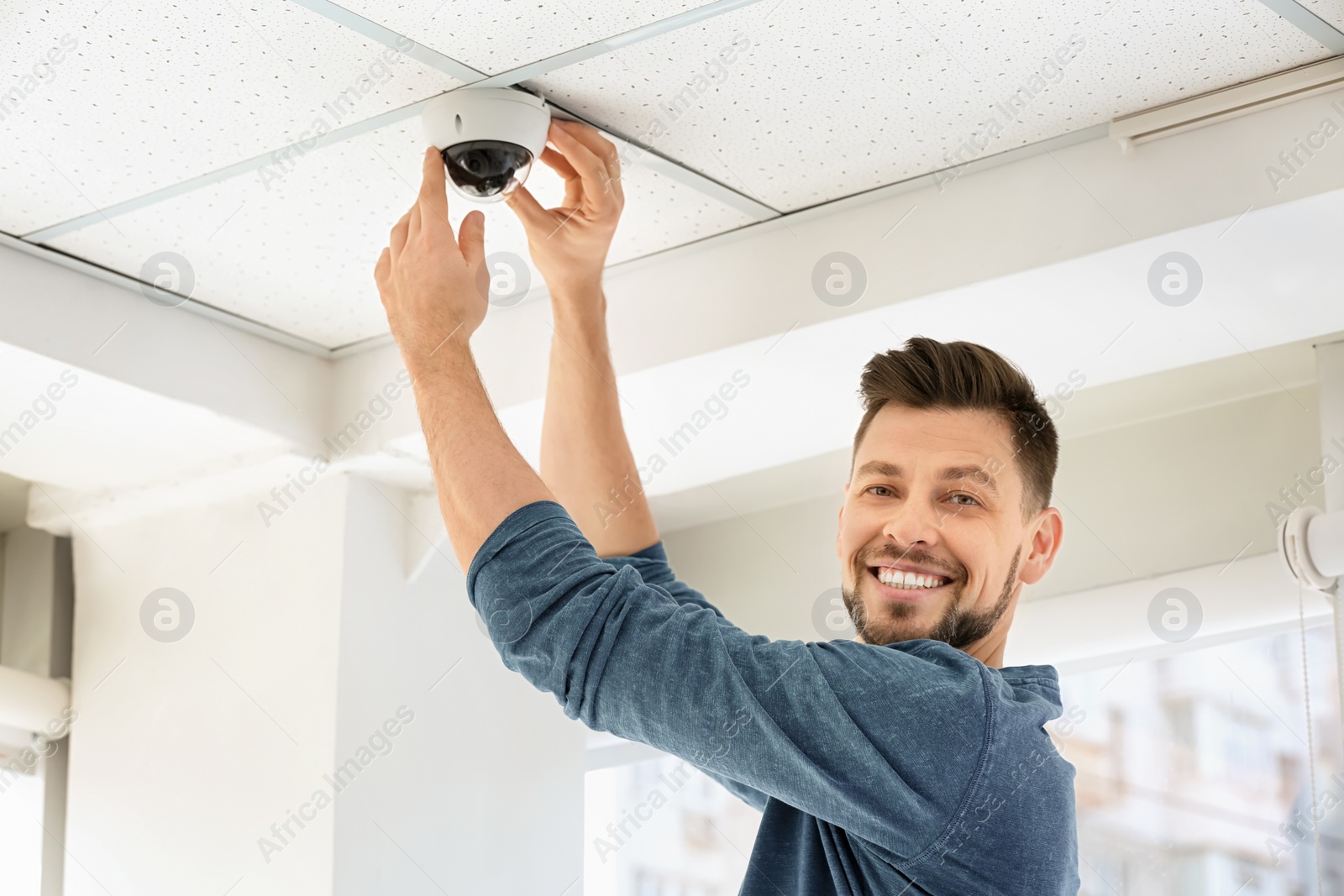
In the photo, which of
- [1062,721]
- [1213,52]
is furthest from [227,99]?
[1062,721]

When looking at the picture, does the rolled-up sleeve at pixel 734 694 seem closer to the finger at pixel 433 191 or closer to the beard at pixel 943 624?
the beard at pixel 943 624

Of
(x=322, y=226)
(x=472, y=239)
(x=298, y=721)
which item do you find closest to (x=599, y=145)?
(x=472, y=239)

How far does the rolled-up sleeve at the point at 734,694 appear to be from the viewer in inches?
44.0

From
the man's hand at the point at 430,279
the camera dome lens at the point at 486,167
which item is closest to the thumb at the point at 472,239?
the man's hand at the point at 430,279

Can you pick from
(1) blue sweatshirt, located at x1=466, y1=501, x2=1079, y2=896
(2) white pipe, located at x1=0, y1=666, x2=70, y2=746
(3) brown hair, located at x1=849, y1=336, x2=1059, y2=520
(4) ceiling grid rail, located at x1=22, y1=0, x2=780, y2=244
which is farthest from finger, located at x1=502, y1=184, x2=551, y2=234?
(2) white pipe, located at x1=0, y1=666, x2=70, y2=746

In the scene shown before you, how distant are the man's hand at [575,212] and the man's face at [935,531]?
390 millimetres

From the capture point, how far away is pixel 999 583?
55.3 inches

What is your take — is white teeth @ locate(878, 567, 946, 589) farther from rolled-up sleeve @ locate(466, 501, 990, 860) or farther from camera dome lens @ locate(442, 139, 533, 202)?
camera dome lens @ locate(442, 139, 533, 202)

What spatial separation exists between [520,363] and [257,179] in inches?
18.9

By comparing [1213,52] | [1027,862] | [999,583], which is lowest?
[1027,862]

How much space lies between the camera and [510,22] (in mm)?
1353

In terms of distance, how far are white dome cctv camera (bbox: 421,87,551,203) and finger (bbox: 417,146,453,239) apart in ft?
0.08

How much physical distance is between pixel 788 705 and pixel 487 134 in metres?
0.67

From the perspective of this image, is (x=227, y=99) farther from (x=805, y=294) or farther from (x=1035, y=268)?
(x=1035, y=268)
